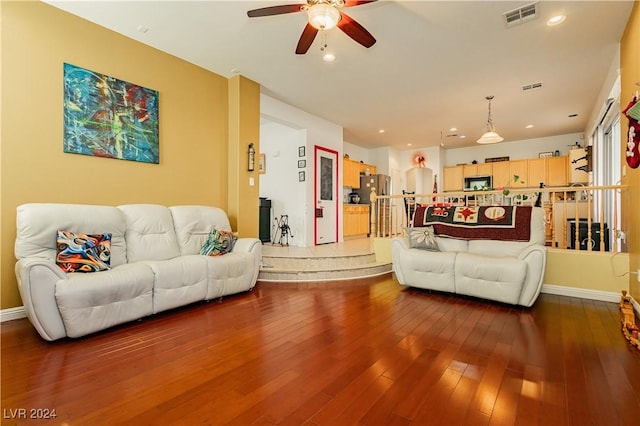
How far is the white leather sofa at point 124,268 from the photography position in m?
2.32

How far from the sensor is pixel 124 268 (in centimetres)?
279

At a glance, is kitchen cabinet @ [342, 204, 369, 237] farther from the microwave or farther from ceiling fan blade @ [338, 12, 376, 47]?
ceiling fan blade @ [338, 12, 376, 47]

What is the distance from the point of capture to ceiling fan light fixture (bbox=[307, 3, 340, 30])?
95.7 inches

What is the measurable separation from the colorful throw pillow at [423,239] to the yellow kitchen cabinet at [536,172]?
6071mm

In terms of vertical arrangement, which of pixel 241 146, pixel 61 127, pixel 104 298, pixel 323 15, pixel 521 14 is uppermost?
pixel 521 14

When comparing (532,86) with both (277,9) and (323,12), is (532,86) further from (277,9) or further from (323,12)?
(277,9)

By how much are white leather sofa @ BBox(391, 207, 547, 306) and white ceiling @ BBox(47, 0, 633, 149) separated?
2086 mm

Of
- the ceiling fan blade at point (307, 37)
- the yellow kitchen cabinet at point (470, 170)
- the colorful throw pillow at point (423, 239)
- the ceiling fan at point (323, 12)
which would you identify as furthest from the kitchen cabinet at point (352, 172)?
the ceiling fan at point (323, 12)

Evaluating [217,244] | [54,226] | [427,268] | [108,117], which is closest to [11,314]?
[54,226]

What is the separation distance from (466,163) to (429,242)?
6.75 meters

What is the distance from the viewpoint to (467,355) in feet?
7.09

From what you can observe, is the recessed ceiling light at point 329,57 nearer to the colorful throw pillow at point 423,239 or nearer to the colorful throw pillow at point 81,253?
the colorful throw pillow at point 423,239

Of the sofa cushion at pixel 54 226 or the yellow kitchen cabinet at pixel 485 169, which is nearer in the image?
the sofa cushion at pixel 54 226

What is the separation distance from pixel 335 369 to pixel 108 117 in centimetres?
→ 366
